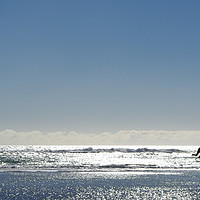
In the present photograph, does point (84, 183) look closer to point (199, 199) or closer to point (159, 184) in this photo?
point (159, 184)

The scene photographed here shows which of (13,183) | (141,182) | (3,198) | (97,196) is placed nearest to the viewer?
(3,198)

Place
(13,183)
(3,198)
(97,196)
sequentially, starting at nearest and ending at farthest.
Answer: (3,198), (97,196), (13,183)

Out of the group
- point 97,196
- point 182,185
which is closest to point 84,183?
point 97,196

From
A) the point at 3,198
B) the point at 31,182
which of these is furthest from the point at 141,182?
the point at 3,198

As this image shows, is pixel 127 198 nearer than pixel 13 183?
Yes

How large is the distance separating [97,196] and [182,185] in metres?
15.3

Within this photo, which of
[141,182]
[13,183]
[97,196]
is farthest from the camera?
[141,182]

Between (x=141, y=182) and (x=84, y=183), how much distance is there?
8722 millimetres

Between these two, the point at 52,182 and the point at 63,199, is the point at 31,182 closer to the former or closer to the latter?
the point at 52,182

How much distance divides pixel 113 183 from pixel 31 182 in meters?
12.0

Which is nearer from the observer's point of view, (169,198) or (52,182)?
(169,198)

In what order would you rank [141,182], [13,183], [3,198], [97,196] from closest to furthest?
[3,198] < [97,196] < [13,183] < [141,182]

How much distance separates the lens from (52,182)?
46.8m

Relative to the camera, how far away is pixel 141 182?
159 feet
